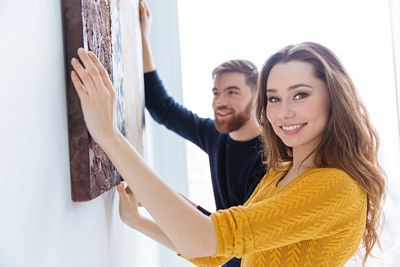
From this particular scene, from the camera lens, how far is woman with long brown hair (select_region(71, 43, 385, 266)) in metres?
0.94

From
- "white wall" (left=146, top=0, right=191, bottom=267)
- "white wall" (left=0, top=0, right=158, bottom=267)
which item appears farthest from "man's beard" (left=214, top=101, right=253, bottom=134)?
"white wall" (left=0, top=0, right=158, bottom=267)

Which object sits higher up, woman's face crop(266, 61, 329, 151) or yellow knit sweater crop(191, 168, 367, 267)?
woman's face crop(266, 61, 329, 151)

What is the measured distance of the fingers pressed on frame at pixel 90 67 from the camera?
84 centimetres

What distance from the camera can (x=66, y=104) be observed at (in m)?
0.86

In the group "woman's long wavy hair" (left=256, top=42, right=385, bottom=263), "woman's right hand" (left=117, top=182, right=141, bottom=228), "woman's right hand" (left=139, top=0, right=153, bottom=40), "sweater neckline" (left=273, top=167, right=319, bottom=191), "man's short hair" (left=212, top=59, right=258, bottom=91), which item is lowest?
"woman's right hand" (left=117, top=182, right=141, bottom=228)

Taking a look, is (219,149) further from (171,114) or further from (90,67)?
(90,67)

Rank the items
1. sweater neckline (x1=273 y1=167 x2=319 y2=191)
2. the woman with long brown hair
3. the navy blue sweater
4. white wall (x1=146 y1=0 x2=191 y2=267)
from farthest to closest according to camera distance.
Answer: white wall (x1=146 y1=0 x2=191 y2=267)
the navy blue sweater
sweater neckline (x1=273 y1=167 x2=319 y2=191)
the woman with long brown hair

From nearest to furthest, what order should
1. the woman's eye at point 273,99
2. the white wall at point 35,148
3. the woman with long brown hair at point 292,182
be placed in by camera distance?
the white wall at point 35,148
the woman with long brown hair at point 292,182
the woman's eye at point 273,99

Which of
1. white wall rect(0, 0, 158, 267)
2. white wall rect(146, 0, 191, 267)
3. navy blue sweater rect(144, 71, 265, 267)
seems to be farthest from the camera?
white wall rect(146, 0, 191, 267)

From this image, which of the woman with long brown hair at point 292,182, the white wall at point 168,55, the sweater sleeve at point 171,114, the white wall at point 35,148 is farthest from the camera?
the white wall at point 168,55

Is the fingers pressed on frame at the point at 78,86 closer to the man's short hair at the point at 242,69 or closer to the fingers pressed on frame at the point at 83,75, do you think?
the fingers pressed on frame at the point at 83,75

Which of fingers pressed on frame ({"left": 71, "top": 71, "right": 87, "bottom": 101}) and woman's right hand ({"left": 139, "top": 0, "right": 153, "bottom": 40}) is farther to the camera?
woman's right hand ({"left": 139, "top": 0, "right": 153, "bottom": 40})

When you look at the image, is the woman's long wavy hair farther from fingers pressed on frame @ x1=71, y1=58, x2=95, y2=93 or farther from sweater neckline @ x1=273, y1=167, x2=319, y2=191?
fingers pressed on frame @ x1=71, y1=58, x2=95, y2=93

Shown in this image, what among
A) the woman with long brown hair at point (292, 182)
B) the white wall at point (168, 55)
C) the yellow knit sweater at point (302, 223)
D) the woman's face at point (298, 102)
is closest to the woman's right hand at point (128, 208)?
the woman with long brown hair at point (292, 182)
